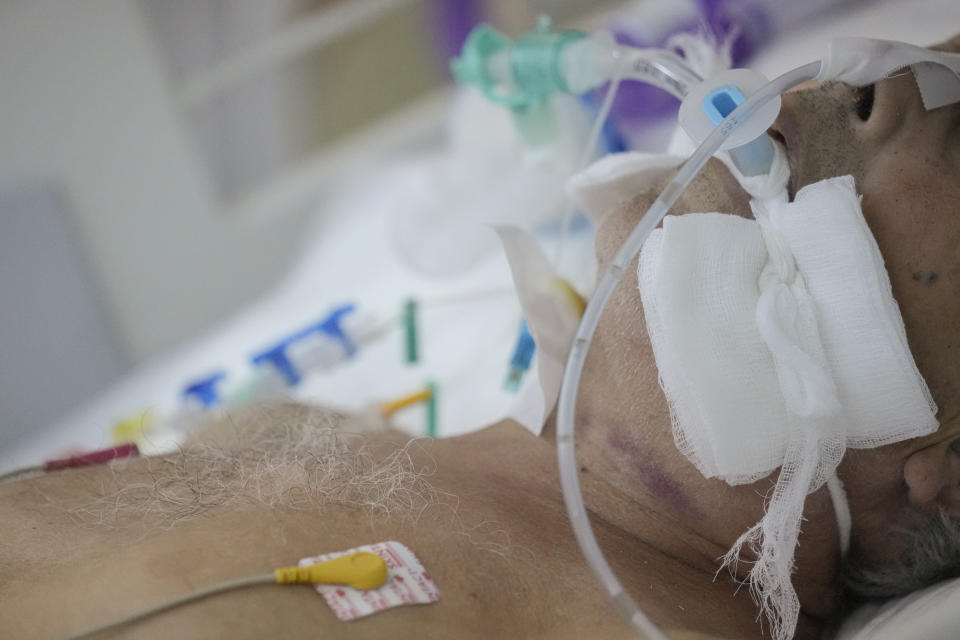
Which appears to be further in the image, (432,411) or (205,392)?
(205,392)

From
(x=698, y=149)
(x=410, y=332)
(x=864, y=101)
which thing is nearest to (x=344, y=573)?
(x=698, y=149)

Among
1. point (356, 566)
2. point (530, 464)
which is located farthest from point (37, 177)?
point (356, 566)

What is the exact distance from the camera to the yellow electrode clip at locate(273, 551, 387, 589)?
26.0 inches

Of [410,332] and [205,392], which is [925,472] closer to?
[410,332]

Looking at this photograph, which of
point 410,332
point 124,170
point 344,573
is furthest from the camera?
point 124,170

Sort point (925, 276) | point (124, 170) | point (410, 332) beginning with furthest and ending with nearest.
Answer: point (124, 170) < point (410, 332) < point (925, 276)

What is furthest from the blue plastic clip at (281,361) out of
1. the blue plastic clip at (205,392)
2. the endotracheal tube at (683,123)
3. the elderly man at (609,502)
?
the endotracheal tube at (683,123)

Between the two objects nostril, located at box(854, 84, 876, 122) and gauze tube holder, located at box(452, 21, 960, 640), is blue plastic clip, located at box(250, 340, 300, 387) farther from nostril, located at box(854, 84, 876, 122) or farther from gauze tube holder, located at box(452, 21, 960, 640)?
nostril, located at box(854, 84, 876, 122)

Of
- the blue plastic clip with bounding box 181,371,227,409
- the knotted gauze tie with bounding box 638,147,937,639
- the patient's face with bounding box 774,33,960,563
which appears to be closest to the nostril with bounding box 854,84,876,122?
the patient's face with bounding box 774,33,960,563

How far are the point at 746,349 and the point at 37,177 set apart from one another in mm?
1876

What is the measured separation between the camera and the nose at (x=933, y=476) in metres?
0.83

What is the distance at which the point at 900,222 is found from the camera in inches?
31.6

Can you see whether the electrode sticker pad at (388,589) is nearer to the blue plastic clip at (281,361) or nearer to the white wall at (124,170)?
the blue plastic clip at (281,361)

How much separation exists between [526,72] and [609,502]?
2.12ft
